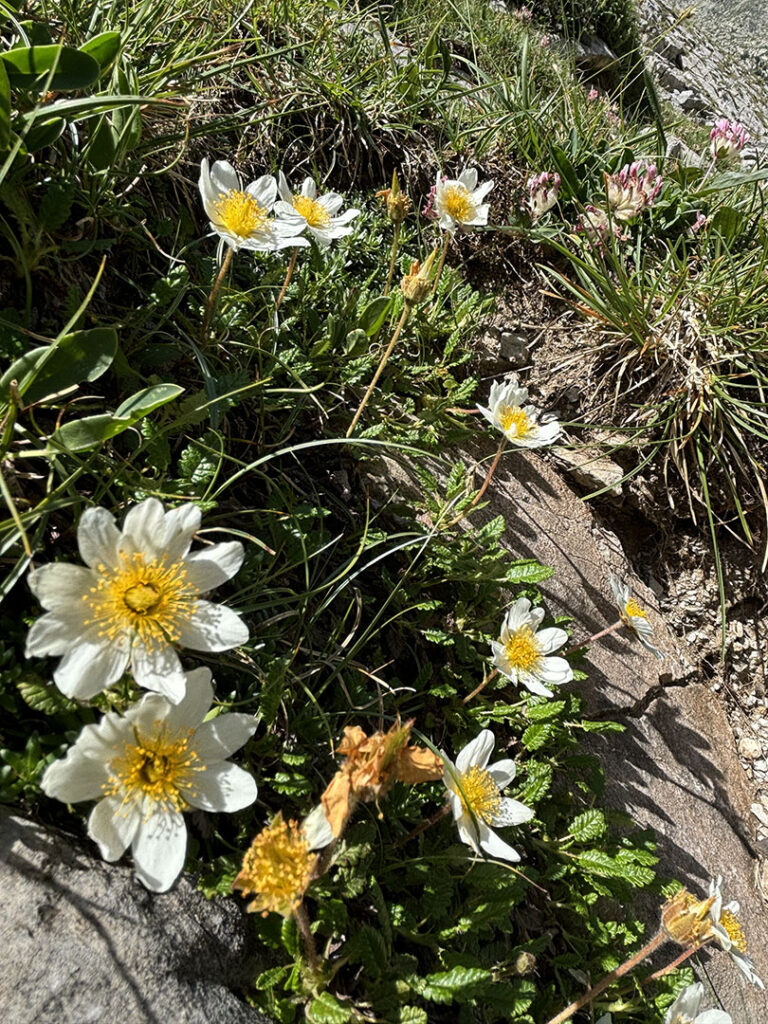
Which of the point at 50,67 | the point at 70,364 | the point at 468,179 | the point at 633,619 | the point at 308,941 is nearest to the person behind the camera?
the point at 308,941

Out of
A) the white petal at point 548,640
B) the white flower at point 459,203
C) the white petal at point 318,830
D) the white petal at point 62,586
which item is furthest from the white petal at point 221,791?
the white flower at point 459,203

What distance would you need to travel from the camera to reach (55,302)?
1.83 m

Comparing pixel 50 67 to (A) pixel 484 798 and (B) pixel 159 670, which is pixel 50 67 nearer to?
(B) pixel 159 670

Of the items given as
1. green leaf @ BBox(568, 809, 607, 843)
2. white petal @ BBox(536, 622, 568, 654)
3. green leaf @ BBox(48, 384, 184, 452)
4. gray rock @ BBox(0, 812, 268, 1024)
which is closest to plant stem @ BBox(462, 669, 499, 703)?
white petal @ BBox(536, 622, 568, 654)

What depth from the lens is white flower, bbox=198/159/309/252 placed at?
1.76m

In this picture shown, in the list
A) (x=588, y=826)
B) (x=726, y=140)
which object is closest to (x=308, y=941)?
(x=588, y=826)

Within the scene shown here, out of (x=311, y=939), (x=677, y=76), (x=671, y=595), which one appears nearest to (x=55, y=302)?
(x=311, y=939)

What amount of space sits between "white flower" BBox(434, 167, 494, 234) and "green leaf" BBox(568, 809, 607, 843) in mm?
1740

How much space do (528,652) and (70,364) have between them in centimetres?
127

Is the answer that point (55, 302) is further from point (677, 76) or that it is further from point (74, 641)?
point (677, 76)

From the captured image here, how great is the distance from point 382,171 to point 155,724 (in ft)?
8.58

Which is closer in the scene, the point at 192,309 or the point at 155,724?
the point at 155,724

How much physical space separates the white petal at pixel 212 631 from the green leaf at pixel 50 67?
3.81 ft

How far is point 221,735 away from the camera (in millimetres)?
1253
